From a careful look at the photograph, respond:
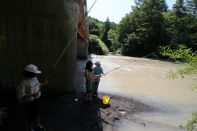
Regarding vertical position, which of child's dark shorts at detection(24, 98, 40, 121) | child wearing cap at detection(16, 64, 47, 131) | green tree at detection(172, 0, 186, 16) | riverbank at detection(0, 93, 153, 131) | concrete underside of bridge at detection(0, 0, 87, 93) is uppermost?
green tree at detection(172, 0, 186, 16)

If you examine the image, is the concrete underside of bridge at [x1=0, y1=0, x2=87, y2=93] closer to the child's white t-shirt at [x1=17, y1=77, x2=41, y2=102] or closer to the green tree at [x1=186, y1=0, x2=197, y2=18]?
the child's white t-shirt at [x1=17, y1=77, x2=41, y2=102]

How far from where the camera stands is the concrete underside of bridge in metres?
11.4

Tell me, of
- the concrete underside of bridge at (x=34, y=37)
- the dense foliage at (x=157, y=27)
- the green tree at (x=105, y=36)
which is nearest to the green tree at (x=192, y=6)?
the dense foliage at (x=157, y=27)

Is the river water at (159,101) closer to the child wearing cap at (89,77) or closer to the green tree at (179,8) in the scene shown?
the child wearing cap at (89,77)

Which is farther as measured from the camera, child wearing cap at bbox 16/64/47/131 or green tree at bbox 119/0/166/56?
green tree at bbox 119/0/166/56

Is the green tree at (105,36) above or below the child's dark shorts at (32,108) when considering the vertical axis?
above

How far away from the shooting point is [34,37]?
37.9ft

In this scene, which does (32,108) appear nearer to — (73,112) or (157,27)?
(73,112)

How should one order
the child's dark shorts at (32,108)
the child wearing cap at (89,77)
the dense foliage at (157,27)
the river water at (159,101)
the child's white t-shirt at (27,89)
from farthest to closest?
1. the dense foliage at (157,27)
2. the child wearing cap at (89,77)
3. the river water at (159,101)
4. the child's dark shorts at (32,108)
5. the child's white t-shirt at (27,89)

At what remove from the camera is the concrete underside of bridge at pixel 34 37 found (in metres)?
11.4

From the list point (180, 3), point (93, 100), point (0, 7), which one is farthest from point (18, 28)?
point (180, 3)

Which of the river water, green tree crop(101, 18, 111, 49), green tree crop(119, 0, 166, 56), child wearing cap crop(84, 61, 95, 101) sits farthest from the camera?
green tree crop(101, 18, 111, 49)

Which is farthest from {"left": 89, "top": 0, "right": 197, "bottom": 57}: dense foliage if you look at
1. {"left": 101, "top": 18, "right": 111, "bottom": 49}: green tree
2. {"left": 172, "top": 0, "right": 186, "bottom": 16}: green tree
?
{"left": 101, "top": 18, "right": 111, "bottom": 49}: green tree

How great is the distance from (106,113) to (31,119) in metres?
3.41
